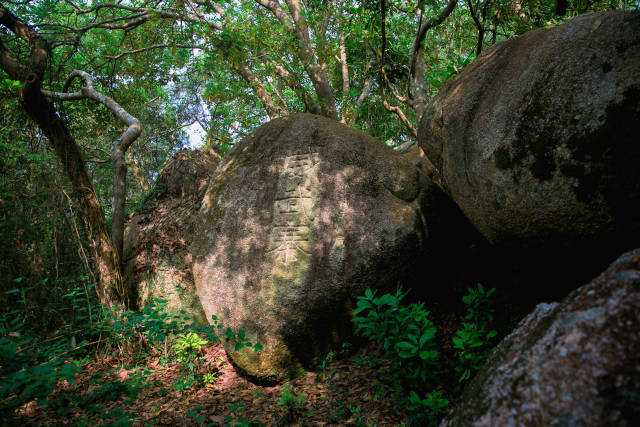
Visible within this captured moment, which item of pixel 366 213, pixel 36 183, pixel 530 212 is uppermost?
pixel 36 183

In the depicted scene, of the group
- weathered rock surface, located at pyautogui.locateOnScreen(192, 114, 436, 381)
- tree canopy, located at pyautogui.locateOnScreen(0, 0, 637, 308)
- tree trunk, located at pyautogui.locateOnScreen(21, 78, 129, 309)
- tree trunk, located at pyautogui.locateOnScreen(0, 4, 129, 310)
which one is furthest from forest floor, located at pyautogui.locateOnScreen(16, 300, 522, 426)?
tree canopy, located at pyautogui.locateOnScreen(0, 0, 637, 308)

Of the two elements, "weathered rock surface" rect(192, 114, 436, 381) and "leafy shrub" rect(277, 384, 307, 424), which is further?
"weathered rock surface" rect(192, 114, 436, 381)

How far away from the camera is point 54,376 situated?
203cm

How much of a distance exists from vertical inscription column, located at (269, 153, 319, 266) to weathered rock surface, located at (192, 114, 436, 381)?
0.05ft

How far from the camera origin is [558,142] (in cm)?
243

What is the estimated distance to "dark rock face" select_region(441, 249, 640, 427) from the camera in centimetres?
104

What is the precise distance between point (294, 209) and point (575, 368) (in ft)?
11.1

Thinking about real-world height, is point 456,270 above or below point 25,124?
below

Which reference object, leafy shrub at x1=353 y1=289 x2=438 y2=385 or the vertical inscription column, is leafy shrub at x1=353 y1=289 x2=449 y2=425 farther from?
the vertical inscription column

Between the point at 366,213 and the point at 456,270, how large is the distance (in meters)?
1.70

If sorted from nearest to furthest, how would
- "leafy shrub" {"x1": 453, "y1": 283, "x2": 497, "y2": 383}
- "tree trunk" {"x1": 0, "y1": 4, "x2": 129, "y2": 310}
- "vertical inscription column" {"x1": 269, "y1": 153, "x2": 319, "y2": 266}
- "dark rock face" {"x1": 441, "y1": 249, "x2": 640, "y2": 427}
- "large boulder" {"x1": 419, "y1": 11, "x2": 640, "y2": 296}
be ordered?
"dark rock face" {"x1": 441, "y1": 249, "x2": 640, "y2": 427}, "large boulder" {"x1": 419, "y1": 11, "x2": 640, "y2": 296}, "leafy shrub" {"x1": 453, "y1": 283, "x2": 497, "y2": 383}, "vertical inscription column" {"x1": 269, "y1": 153, "x2": 319, "y2": 266}, "tree trunk" {"x1": 0, "y1": 4, "x2": 129, "y2": 310}

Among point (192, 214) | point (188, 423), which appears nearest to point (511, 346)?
point (188, 423)

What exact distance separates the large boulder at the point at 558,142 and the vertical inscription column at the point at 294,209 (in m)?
1.84

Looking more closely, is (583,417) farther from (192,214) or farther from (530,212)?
(192,214)
